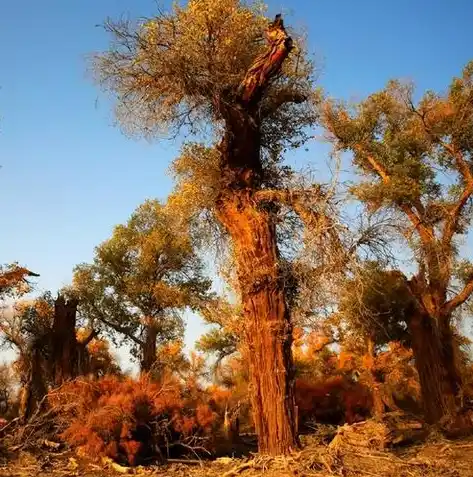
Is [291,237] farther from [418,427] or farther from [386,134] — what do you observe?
[386,134]

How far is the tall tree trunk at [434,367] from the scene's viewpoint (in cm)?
1579

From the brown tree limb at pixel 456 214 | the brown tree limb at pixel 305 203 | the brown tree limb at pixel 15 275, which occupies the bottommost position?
the brown tree limb at pixel 305 203

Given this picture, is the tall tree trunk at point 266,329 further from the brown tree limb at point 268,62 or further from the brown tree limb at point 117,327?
the brown tree limb at point 117,327

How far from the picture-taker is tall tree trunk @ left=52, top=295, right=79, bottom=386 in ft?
65.6

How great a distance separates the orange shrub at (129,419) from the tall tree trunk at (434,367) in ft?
22.8

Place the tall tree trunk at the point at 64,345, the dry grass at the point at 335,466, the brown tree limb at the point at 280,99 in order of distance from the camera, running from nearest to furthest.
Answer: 1. the dry grass at the point at 335,466
2. the brown tree limb at the point at 280,99
3. the tall tree trunk at the point at 64,345

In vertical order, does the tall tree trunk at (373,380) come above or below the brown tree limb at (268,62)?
below

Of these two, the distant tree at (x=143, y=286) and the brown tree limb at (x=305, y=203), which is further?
the distant tree at (x=143, y=286)

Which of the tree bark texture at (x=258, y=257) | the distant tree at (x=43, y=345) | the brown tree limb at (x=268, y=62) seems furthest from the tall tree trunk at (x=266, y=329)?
the distant tree at (x=43, y=345)

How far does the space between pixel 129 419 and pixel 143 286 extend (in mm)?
18493

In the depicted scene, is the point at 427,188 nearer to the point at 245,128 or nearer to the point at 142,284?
the point at 245,128

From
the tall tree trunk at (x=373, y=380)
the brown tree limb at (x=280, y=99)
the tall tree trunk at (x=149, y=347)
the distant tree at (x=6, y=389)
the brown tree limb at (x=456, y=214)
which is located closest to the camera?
the brown tree limb at (x=280, y=99)

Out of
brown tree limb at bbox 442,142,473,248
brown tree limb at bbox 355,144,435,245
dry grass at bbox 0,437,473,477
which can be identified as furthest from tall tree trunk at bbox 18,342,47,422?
brown tree limb at bbox 442,142,473,248

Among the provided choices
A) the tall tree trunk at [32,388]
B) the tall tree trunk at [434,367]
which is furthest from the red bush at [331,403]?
the tall tree trunk at [32,388]
